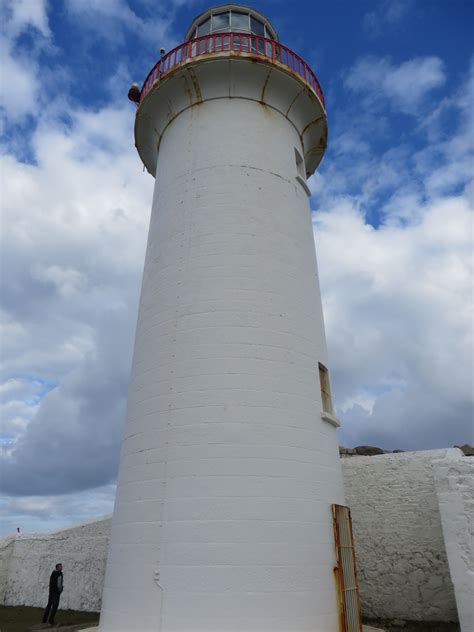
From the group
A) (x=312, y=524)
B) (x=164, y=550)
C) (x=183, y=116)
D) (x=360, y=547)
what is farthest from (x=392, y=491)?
(x=183, y=116)

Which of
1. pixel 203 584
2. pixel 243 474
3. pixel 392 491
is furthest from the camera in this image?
pixel 392 491

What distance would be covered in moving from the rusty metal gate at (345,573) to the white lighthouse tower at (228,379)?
7.2 inches

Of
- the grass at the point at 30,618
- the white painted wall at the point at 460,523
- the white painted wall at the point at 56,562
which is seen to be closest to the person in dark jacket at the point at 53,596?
the grass at the point at 30,618

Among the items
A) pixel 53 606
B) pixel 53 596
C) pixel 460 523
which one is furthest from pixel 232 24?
pixel 53 606

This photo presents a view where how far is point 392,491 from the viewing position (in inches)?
427

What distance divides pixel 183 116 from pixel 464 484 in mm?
8717

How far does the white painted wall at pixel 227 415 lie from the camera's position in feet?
20.8

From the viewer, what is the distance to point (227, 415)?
7129mm

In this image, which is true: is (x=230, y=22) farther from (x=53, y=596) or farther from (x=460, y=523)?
(x=53, y=596)

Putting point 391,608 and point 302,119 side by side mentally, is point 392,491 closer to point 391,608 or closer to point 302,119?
point 391,608

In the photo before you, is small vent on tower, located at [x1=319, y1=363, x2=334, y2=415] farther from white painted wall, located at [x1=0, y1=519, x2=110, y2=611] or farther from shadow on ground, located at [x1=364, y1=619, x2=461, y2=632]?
white painted wall, located at [x1=0, y1=519, x2=110, y2=611]

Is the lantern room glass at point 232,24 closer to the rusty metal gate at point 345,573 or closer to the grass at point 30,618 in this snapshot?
the rusty metal gate at point 345,573

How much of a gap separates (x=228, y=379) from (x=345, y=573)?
3458 millimetres

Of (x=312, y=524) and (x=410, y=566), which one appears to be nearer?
(x=312, y=524)
